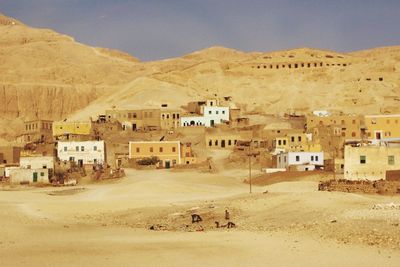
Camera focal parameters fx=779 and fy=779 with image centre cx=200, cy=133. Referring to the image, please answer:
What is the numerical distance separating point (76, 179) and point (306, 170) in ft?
54.4

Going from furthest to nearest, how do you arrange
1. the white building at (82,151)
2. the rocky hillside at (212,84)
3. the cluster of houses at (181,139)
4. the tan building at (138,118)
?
the rocky hillside at (212,84) < the tan building at (138,118) < the white building at (82,151) < the cluster of houses at (181,139)

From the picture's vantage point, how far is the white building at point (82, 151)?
61.4m

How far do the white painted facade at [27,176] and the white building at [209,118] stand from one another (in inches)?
771

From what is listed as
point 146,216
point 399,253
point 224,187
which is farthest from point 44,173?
point 399,253

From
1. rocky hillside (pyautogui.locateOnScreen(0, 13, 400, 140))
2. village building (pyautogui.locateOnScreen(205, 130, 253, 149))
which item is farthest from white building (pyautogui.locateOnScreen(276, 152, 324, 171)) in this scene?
rocky hillside (pyautogui.locateOnScreen(0, 13, 400, 140))

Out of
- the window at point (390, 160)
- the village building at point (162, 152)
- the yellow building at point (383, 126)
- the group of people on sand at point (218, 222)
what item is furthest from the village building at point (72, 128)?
the group of people on sand at point (218, 222)

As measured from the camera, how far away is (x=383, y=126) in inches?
2648

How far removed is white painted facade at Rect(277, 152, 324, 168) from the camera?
5562 cm

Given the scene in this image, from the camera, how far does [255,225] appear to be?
92.6ft

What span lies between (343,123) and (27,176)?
2741 cm

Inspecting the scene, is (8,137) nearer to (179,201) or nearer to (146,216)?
(179,201)

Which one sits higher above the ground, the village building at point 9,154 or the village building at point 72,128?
the village building at point 72,128

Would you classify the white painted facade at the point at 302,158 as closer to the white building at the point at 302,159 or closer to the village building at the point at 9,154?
the white building at the point at 302,159

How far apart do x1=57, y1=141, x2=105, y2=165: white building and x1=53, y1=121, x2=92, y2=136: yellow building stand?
20.1 feet
